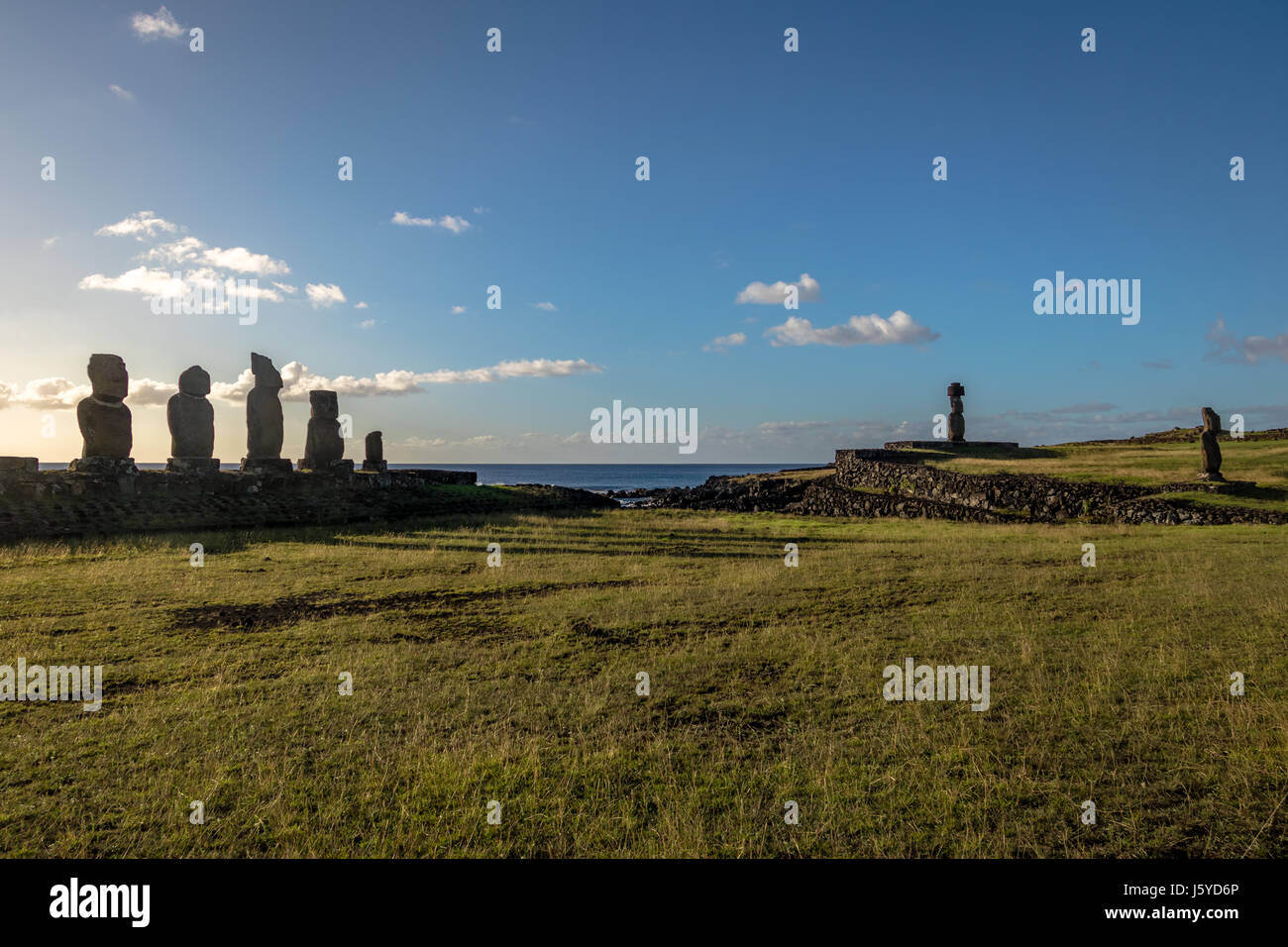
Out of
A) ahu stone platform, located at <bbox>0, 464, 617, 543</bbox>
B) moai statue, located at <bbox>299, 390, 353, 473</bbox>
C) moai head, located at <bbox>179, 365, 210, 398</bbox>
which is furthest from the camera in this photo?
moai statue, located at <bbox>299, 390, 353, 473</bbox>

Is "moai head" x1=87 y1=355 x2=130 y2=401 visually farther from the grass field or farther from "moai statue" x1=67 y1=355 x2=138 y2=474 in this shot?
the grass field

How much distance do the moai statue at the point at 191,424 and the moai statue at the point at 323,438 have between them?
532cm

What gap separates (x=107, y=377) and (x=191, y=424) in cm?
362

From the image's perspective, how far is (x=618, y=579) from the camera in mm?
17781

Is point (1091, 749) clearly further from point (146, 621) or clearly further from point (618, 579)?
point (146, 621)

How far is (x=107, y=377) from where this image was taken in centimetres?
2527

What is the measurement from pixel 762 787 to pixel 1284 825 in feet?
12.9

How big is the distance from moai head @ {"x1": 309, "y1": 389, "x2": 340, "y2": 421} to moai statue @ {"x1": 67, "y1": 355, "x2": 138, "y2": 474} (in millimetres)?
8709

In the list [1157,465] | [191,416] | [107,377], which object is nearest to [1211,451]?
[1157,465]

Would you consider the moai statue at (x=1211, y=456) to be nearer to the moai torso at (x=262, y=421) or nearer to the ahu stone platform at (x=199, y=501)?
the ahu stone platform at (x=199, y=501)

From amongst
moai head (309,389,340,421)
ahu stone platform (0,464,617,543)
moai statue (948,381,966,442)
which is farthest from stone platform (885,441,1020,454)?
moai head (309,389,340,421)

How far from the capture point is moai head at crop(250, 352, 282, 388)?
103 ft

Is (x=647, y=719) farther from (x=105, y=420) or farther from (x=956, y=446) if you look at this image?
(x=956, y=446)
